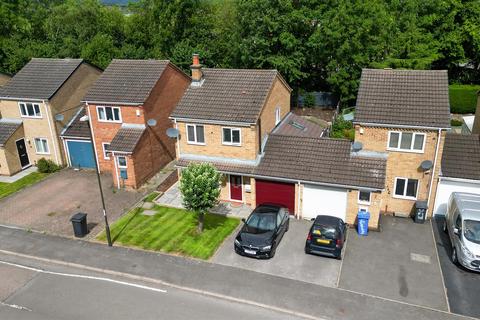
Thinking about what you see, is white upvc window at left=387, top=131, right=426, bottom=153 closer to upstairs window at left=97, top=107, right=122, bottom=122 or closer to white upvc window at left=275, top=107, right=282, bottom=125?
white upvc window at left=275, top=107, right=282, bottom=125

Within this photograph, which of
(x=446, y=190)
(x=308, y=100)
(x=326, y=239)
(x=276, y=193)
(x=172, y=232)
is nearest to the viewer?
(x=326, y=239)

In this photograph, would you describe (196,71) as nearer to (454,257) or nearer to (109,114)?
(109,114)

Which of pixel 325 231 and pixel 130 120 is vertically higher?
pixel 130 120

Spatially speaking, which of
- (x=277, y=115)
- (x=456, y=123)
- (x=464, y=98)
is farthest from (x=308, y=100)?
(x=277, y=115)

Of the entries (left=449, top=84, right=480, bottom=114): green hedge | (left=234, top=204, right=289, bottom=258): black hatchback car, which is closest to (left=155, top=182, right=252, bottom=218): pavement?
(left=234, top=204, right=289, bottom=258): black hatchback car

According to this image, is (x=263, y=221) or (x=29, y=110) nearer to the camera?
(x=263, y=221)

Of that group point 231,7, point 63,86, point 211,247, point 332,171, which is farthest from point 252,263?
point 231,7

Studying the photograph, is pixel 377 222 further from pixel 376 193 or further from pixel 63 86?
pixel 63 86

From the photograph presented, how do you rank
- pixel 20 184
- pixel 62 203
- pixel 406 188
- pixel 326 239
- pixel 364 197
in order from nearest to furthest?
pixel 326 239, pixel 364 197, pixel 406 188, pixel 62 203, pixel 20 184
